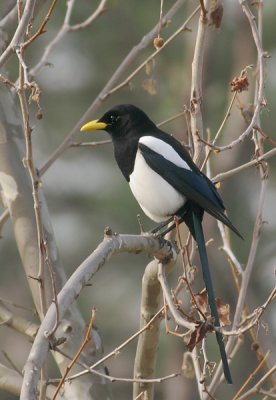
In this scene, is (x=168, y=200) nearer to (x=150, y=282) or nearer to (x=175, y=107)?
(x=150, y=282)

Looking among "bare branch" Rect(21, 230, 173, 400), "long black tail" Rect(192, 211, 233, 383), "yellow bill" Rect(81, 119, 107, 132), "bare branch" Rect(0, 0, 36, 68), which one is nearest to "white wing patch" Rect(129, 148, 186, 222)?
"long black tail" Rect(192, 211, 233, 383)

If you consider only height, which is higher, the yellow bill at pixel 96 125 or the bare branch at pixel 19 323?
the yellow bill at pixel 96 125

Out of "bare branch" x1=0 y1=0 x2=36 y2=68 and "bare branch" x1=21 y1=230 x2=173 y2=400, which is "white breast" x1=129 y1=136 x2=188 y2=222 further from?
"bare branch" x1=0 y1=0 x2=36 y2=68

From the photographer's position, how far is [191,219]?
12.9ft

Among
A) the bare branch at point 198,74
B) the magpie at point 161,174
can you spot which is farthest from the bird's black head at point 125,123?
the bare branch at point 198,74

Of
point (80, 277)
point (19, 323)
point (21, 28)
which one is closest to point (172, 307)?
point (80, 277)

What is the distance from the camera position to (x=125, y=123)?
13.9 ft

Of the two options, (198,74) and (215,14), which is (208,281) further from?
(215,14)

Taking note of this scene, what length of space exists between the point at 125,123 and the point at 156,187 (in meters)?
0.38

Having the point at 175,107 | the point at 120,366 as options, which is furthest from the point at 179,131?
the point at 120,366

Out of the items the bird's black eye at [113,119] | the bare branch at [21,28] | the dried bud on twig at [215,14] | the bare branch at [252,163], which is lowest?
the bare branch at [252,163]

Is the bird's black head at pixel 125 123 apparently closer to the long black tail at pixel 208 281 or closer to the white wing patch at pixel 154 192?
the white wing patch at pixel 154 192

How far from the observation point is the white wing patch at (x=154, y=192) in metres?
3.99

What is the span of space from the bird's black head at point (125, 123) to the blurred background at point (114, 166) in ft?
15.5
